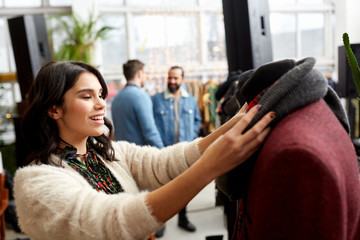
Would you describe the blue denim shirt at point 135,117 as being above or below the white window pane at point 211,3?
below

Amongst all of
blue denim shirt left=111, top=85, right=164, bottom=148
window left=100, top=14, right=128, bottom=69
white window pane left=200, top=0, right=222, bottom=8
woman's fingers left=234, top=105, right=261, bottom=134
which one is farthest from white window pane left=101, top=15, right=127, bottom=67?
woman's fingers left=234, top=105, right=261, bottom=134

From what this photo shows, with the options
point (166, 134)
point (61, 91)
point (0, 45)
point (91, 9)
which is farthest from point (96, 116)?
point (0, 45)

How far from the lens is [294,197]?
0.69 m

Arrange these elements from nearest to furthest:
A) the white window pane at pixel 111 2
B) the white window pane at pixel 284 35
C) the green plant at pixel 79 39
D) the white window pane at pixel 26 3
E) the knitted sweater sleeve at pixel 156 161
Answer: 1. the knitted sweater sleeve at pixel 156 161
2. the green plant at pixel 79 39
3. the white window pane at pixel 26 3
4. the white window pane at pixel 111 2
5. the white window pane at pixel 284 35

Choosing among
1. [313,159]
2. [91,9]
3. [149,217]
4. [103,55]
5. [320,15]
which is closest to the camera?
[313,159]

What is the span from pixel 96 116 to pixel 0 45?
612 cm

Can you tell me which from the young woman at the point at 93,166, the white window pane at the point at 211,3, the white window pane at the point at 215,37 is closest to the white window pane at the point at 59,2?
the white window pane at the point at 211,3

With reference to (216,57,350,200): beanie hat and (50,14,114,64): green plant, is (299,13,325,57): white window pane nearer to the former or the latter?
(50,14,114,64): green plant

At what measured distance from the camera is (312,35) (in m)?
7.36

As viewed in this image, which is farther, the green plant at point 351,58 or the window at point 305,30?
the window at point 305,30

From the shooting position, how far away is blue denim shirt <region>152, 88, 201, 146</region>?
135 inches

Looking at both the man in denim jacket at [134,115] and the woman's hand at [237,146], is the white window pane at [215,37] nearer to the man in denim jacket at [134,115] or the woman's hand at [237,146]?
the man in denim jacket at [134,115]

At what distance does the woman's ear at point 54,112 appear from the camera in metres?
1.31

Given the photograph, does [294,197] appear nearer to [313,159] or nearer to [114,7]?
[313,159]
